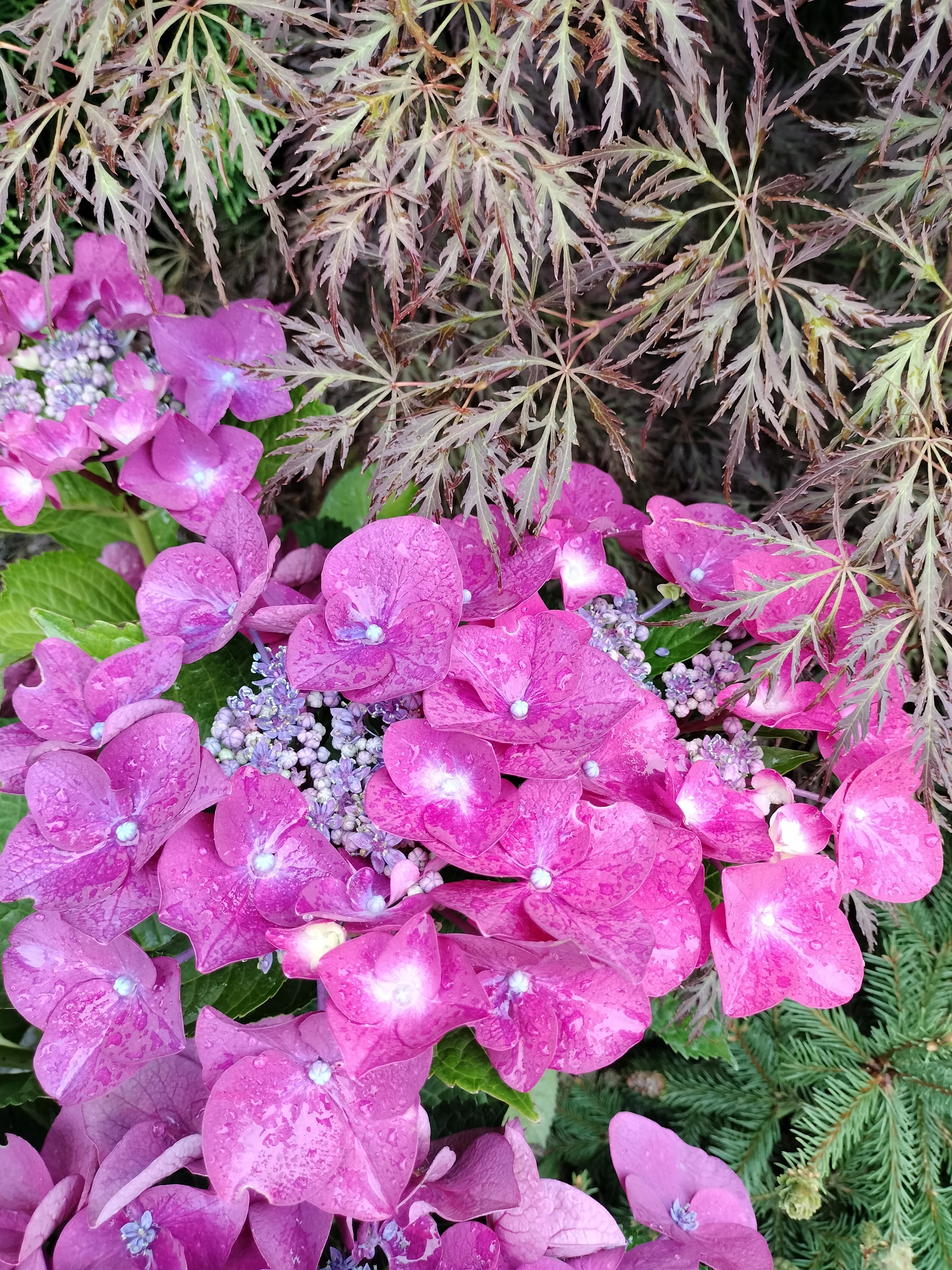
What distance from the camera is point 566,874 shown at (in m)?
0.50

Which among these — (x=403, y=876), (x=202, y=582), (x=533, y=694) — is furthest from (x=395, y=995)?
(x=202, y=582)

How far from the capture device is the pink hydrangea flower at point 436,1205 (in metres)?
0.54

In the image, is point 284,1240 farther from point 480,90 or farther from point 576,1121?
point 480,90

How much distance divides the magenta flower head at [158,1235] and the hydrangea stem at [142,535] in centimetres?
48

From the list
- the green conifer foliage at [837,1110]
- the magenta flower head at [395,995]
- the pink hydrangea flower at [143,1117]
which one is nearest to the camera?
the magenta flower head at [395,995]

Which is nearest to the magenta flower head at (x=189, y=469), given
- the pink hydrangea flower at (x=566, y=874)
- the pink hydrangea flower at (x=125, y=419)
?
the pink hydrangea flower at (x=125, y=419)

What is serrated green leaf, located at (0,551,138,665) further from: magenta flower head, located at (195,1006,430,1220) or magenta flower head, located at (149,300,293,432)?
magenta flower head, located at (195,1006,430,1220)

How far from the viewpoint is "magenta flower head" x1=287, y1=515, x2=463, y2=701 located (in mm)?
515

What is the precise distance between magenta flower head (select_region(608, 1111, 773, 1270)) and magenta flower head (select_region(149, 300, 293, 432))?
0.57m

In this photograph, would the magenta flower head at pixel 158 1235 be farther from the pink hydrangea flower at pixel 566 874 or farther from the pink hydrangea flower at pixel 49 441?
the pink hydrangea flower at pixel 49 441

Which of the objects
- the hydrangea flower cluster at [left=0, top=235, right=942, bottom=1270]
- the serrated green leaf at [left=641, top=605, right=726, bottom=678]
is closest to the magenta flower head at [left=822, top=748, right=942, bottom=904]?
the hydrangea flower cluster at [left=0, top=235, right=942, bottom=1270]

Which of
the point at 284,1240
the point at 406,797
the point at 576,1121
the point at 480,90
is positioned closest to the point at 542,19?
the point at 480,90

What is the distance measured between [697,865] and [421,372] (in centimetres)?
57

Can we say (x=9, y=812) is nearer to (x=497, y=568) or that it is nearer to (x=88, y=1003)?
(x=88, y=1003)
